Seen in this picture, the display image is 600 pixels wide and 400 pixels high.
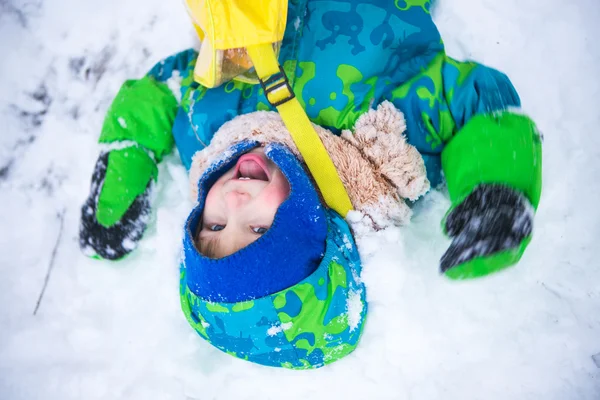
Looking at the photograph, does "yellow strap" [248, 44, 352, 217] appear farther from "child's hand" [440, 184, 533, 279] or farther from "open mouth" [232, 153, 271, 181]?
"child's hand" [440, 184, 533, 279]

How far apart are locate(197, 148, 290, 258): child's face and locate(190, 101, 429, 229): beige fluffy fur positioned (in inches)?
2.8

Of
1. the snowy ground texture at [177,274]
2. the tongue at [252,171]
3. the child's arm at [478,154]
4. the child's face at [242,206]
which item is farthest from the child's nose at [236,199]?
the child's arm at [478,154]

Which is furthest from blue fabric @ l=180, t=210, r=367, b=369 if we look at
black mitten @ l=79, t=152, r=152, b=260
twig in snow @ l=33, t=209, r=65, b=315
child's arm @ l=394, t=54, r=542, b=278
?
twig in snow @ l=33, t=209, r=65, b=315

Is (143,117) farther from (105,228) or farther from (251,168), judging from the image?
(251,168)

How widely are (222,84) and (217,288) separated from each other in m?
0.63

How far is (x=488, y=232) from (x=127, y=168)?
98 cm

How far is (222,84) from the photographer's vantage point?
130 cm

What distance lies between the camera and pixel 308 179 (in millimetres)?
1018

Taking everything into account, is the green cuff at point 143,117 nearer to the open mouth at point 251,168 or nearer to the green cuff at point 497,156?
the open mouth at point 251,168

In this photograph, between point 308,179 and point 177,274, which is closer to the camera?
point 308,179

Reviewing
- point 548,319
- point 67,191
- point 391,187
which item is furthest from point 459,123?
point 67,191

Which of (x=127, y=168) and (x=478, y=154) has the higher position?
(x=478, y=154)

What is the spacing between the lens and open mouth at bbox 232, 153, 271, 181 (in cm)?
108

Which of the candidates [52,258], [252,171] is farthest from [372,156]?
[52,258]
